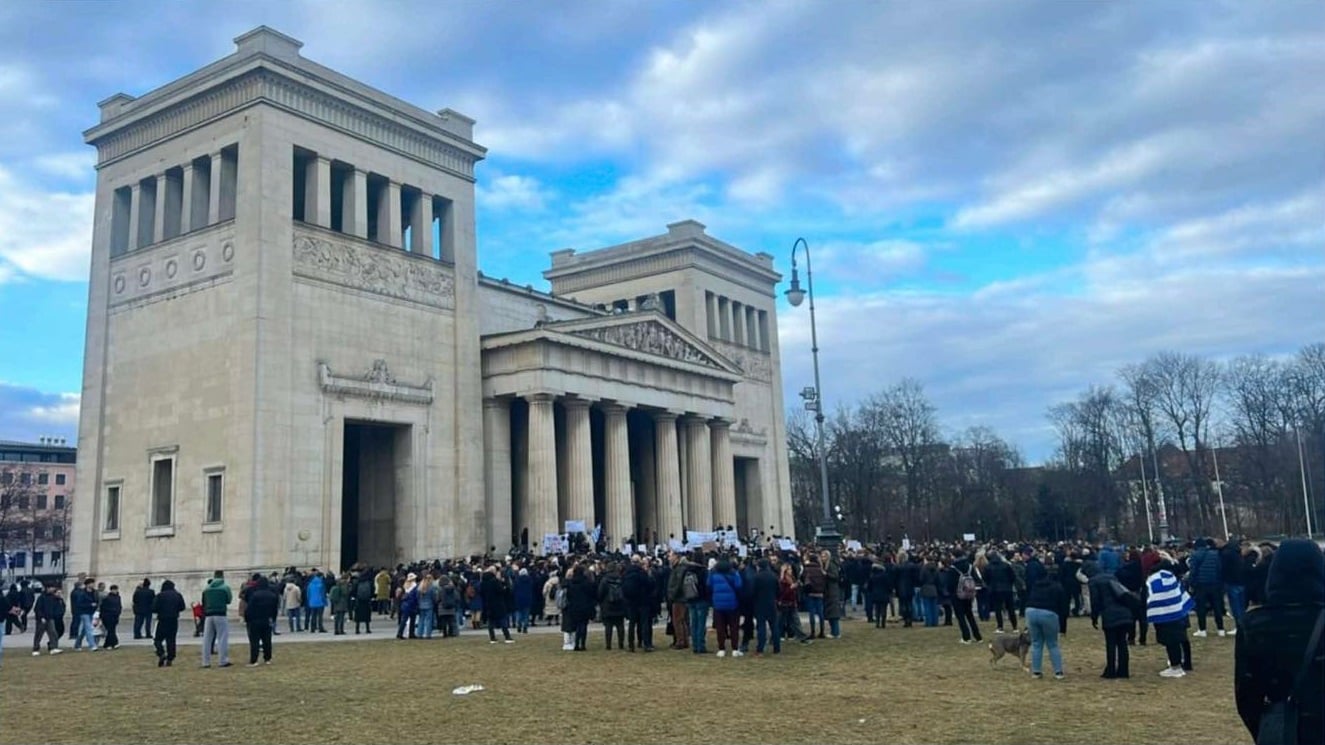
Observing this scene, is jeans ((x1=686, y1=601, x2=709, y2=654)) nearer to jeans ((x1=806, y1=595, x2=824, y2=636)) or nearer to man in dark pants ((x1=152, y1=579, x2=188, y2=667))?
jeans ((x1=806, y1=595, x2=824, y2=636))

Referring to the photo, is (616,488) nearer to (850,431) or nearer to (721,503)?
(721,503)

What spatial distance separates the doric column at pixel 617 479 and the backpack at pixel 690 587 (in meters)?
29.6

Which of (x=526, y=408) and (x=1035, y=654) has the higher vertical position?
(x=526, y=408)

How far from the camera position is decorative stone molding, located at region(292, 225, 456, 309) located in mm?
40438

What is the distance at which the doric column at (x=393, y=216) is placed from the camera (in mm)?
44656

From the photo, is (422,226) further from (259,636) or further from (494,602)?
(259,636)

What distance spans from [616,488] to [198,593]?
19.2 metres

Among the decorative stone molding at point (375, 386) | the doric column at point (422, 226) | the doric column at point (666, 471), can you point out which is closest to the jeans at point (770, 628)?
the decorative stone molding at point (375, 386)

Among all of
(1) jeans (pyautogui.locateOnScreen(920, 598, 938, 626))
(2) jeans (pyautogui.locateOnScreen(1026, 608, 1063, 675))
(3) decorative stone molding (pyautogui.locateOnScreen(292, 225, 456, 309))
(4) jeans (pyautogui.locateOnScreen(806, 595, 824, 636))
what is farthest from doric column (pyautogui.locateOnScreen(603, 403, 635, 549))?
(2) jeans (pyautogui.locateOnScreen(1026, 608, 1063, 675))

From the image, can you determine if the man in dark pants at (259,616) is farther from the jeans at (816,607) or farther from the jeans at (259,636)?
the jeans at (816,607)

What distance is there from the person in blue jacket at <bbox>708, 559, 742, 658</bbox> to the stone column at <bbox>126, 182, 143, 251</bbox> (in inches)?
1369

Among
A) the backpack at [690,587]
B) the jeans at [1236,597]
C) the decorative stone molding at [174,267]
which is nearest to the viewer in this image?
the jeans at [1236,597]

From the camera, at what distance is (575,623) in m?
20.2

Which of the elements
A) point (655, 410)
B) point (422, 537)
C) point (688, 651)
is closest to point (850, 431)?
point (655, 410)
